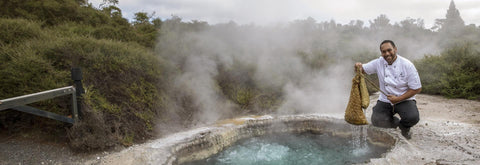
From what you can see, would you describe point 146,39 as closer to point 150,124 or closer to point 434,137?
point 150,124

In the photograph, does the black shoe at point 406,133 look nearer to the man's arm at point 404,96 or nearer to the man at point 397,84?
the man at point 397,84

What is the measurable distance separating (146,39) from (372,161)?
6.07 meters

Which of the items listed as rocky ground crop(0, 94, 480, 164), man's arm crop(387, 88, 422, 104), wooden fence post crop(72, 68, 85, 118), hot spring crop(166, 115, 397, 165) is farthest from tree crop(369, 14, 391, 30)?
wooden fence post crop(72, 68, 85, 118)

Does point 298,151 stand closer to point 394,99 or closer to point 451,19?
point 394,99

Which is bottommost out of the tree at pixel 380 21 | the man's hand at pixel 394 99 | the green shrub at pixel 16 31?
the man's hand at pixel 394 99

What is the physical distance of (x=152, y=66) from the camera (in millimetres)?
5016

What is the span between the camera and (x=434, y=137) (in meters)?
3.48

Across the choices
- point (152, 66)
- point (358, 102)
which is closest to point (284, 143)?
point (358, 102)

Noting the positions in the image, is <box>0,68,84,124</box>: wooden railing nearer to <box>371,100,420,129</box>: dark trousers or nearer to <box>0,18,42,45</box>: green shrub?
<box>0,18,42,45</box>: green shrub

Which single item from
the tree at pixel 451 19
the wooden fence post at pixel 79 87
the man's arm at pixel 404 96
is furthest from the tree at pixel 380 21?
the wooden fence post at pixel 79 87

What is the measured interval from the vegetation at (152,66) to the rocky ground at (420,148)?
244 millimetres

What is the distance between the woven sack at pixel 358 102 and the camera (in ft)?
10.3

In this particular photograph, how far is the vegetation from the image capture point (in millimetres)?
3875

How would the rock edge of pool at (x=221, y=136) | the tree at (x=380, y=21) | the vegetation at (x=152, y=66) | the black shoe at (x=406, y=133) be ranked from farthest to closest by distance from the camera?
the tree at (x=380, y=21), the vegetation at (x=152, y=66), the black shoe at (x=406, y=133), the rock edge of pool at (x=221, y=136)
